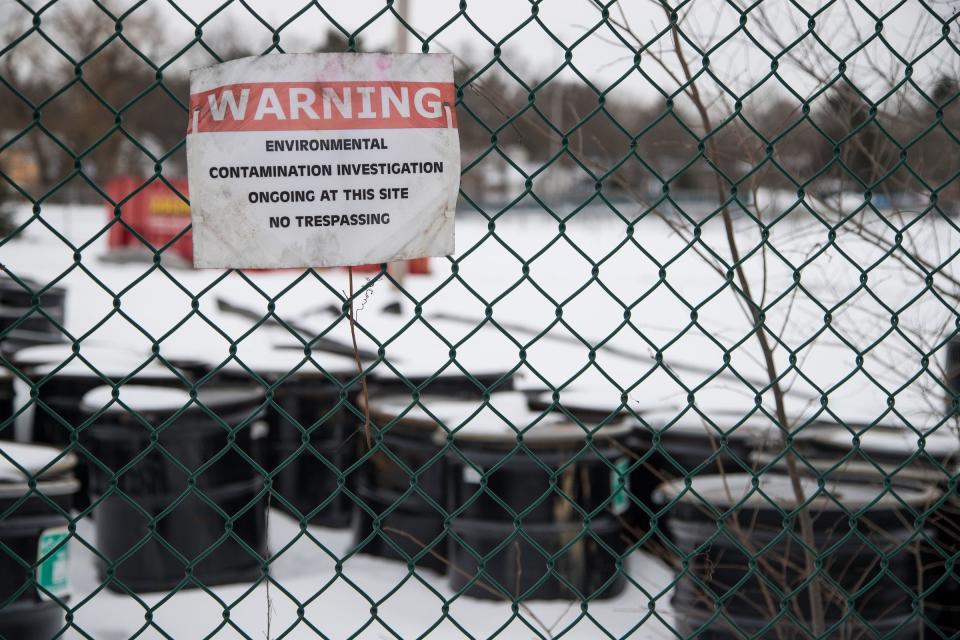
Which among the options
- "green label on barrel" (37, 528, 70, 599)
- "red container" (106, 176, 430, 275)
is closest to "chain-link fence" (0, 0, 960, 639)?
"green label on barrel" (37, 528, 70, 599)

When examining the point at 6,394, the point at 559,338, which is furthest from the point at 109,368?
the point at 559,338

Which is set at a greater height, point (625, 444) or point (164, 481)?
point (625, 444)

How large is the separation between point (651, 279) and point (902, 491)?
17.5 m

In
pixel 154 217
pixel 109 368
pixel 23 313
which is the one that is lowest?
pixel 109 368

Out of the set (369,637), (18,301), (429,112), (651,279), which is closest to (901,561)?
(369,637)

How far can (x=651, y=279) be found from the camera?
20.8 m

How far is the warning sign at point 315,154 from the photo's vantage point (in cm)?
179

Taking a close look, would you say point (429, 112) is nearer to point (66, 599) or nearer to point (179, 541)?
point (66, 599)

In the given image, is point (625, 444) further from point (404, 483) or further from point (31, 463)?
point (31, 463)

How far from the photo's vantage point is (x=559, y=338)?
1128 cm

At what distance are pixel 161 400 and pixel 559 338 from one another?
7190mm

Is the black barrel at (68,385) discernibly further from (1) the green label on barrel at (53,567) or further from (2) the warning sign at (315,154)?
(2) the warning sign at (315,154)

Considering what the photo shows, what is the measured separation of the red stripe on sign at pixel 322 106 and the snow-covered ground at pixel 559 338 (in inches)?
10.6

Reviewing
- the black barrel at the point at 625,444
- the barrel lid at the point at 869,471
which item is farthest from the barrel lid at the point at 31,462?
the barrel lid at the point at 869,471
